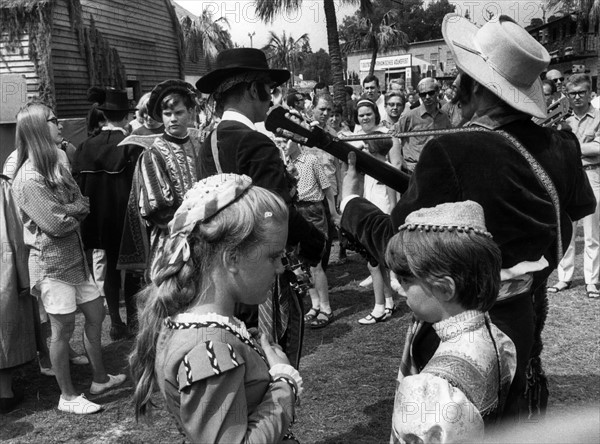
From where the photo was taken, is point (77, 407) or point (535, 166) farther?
point (77, 407)

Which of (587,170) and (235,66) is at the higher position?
(235,66)

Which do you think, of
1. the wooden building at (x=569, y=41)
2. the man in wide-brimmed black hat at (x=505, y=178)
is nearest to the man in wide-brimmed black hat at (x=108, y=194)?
the man in wide-brimmed black hat at (x=505, y=178)

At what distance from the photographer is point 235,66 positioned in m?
2.80

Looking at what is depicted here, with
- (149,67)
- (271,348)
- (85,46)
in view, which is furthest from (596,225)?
(149,67)

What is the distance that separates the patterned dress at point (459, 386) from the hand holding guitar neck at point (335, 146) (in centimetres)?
90

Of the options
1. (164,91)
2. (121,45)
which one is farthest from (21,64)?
(164,91)

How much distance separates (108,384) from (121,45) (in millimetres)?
15820

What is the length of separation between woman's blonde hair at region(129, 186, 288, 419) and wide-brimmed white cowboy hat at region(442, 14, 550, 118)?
0.97m

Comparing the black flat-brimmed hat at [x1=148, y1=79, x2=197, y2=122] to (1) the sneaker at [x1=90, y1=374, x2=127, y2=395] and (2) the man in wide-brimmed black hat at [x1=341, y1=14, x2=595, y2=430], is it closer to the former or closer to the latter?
(1) the sneaker at [x1=90, y1=374, x2=127, y2=395]

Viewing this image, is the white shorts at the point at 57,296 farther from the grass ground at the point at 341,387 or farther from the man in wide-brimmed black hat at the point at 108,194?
the man in wide-brimmed black hat at the point at 108,194

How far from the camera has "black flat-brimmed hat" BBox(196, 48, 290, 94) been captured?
2824 mm

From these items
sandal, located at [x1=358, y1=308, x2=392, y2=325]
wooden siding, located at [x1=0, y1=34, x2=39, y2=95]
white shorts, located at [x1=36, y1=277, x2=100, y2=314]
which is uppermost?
wooden siding, located at [x1=0, y1=34, x2=39, y2=95]

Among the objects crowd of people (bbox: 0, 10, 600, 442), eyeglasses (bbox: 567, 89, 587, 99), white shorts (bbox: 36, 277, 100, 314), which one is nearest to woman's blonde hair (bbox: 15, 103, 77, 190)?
crowd of people (bbox: 0, 10, 600, 442)

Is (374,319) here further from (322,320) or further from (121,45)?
(121,45)
